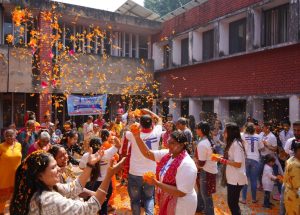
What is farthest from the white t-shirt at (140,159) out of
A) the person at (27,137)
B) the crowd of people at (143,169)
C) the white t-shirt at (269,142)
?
the white t-shirt at (269,142)

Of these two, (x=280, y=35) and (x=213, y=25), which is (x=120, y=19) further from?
(x=280, y=35)

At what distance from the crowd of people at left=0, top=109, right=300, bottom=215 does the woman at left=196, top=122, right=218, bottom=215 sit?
0.02 m

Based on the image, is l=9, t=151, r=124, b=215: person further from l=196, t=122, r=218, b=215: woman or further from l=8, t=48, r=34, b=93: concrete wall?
l=8, t=48, r=34, b=93: concrete wall

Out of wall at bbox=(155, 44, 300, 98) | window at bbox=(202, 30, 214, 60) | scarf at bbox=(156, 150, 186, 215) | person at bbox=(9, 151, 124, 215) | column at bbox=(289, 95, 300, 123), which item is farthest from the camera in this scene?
window at bbox=(202, 30, 214, 60)

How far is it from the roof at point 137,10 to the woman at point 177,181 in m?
16.2

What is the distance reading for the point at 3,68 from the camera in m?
14.8

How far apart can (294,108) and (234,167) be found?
649cm

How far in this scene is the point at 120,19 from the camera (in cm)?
1759

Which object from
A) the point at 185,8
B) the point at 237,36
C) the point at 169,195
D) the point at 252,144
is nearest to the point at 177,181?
the point at 169,195

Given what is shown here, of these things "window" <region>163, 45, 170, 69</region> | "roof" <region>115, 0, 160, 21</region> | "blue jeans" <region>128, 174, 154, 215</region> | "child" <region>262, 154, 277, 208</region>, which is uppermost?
"roof" <region>115, 0, 160, 21</region>

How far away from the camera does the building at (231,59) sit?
1173 cm

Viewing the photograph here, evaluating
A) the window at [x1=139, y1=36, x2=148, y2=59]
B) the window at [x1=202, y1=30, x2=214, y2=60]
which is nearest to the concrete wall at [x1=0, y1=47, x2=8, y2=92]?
the window at [x1=139, y1=36, x2=148, y2=59]

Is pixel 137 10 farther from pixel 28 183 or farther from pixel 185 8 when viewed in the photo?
pixel 28 183

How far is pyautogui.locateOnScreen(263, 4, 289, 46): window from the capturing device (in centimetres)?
1207
